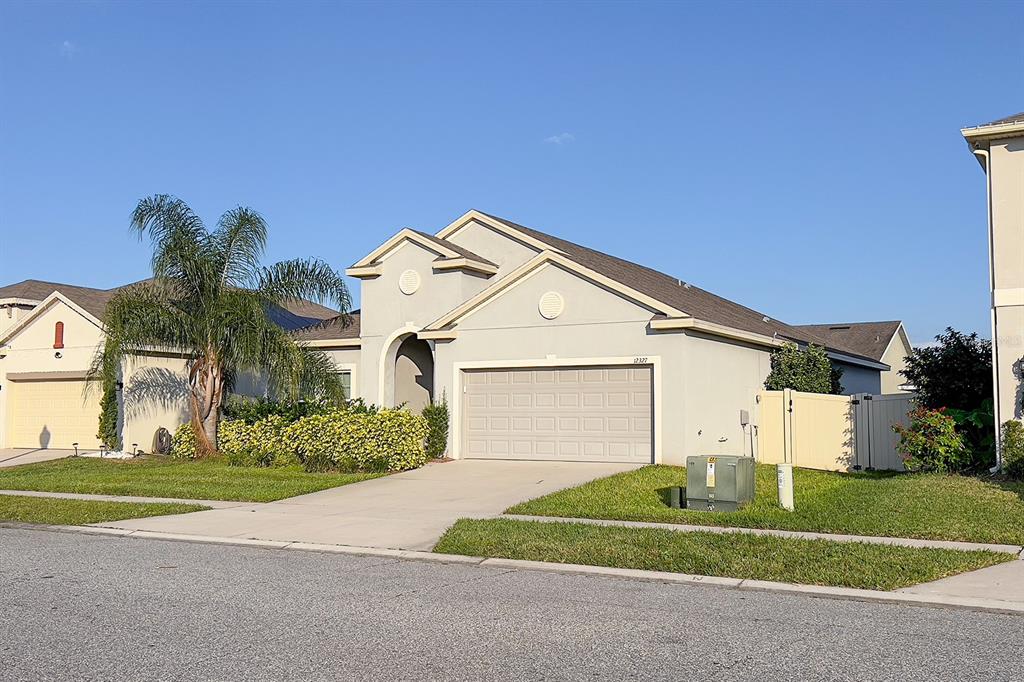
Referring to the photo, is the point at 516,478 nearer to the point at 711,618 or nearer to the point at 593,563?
the point at 593,563

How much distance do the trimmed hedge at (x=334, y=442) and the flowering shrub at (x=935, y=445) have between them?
9724mm

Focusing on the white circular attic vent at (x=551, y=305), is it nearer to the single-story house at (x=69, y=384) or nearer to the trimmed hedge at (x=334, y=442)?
the trimmed hedge at (x=334, y=442)

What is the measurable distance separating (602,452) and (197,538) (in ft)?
32.5

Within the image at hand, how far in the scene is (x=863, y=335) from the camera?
37.7 metres

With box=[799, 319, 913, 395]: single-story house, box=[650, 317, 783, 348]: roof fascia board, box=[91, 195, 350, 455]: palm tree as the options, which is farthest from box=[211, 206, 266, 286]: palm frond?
box=[799, 319, 913, 395]: single-story house

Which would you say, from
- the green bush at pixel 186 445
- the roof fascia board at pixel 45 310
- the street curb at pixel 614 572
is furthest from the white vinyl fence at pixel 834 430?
the roof fascia board at pixel 45 310

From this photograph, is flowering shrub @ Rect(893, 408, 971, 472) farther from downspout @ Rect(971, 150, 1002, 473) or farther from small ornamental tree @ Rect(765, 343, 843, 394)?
small ornamental tree @ Rect(765, 343, 843, 394)

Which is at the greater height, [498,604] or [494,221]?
[494,221]

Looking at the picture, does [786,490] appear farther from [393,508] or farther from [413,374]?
[413,374]

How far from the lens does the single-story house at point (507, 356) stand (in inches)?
777

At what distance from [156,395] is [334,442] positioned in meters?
7.88

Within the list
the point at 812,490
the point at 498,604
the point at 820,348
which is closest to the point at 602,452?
the point at 812,490

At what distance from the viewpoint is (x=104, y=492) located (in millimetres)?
16750

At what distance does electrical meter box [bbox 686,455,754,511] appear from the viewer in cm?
1327
